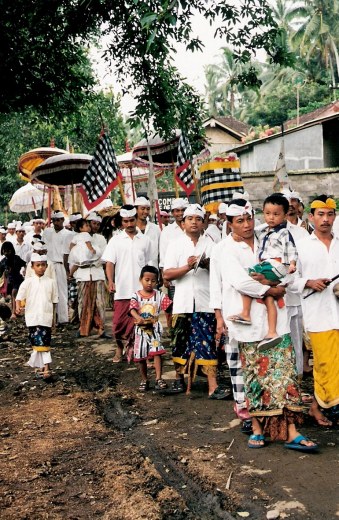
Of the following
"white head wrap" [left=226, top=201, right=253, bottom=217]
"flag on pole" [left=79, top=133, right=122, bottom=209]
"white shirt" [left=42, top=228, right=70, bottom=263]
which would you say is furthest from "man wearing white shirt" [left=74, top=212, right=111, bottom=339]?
"white head wrap" [left=226, top=201, right=253, bottom=217]

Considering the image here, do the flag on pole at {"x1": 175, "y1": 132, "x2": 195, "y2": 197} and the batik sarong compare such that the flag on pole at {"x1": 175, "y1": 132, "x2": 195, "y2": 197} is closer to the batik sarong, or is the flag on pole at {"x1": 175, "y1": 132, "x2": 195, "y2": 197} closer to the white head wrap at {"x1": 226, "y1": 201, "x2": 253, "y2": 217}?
the batik sarong

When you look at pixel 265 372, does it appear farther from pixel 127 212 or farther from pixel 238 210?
pixel 127 212

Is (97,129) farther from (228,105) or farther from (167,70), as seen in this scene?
(228,105)

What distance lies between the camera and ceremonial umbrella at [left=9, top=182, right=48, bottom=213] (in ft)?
66.5

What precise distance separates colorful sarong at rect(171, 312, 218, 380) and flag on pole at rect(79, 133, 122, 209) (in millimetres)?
4270

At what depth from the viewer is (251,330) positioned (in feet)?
17.0

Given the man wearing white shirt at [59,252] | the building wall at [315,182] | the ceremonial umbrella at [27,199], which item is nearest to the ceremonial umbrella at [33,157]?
the man wearing white shirt at [59,252]

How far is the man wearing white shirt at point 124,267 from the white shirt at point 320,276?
3599 millimetres

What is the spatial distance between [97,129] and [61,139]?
530 cm

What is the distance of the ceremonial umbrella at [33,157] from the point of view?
15.1m

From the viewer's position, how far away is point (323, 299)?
5.55 m

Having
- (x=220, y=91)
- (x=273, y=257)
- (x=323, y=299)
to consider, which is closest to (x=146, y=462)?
(x=273, y=257)

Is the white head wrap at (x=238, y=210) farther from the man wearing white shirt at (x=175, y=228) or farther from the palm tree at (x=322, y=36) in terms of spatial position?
the palm tree at (x=322, y=36)


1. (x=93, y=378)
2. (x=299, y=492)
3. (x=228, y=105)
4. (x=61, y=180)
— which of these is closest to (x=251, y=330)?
(x=299, y=492)
